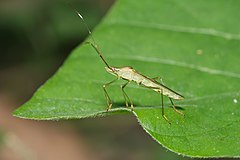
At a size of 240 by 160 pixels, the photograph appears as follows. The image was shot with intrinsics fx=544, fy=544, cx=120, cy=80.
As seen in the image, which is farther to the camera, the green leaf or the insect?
the insect

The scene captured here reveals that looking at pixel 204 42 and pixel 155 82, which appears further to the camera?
pixel 204 42

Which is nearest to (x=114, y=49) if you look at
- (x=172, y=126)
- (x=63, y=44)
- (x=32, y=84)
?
(x=172, y=126)

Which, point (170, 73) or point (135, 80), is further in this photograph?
point (170, 73)

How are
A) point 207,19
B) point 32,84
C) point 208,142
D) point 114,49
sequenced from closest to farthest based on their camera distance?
point 208,142 < point 114,49 < point 207,19 < point 32,84

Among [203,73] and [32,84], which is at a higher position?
[203,73]

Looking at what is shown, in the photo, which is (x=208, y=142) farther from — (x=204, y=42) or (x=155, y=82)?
(x=204, y=42)

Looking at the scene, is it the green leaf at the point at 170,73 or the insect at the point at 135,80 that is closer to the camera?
the green leaf at the point at 170,73

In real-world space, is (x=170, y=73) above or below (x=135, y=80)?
below

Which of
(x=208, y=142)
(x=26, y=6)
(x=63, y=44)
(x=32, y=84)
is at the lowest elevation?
(x=32, y=84)
